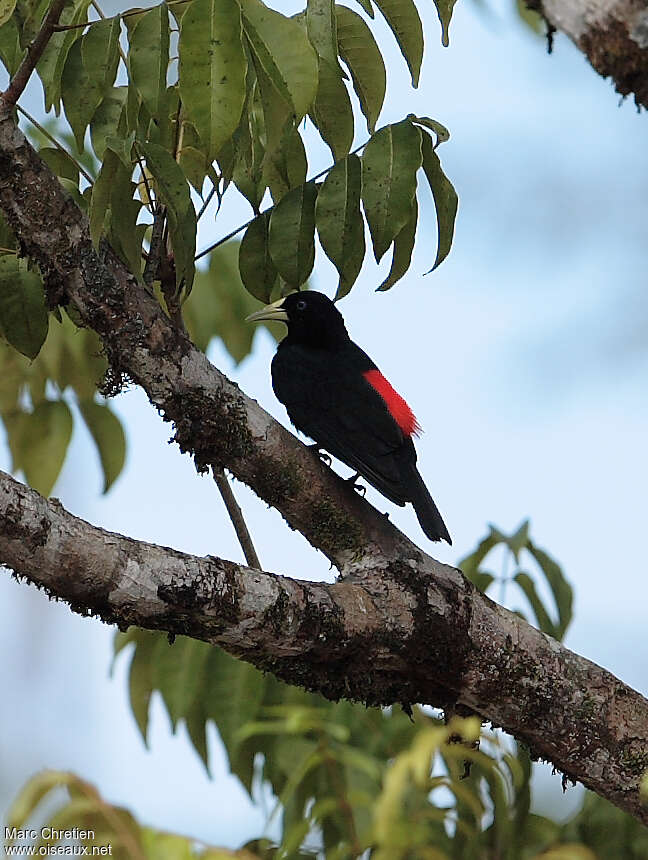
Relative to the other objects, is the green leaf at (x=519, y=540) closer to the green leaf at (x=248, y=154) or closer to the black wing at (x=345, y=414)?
the black wing at (x=345, y=414)

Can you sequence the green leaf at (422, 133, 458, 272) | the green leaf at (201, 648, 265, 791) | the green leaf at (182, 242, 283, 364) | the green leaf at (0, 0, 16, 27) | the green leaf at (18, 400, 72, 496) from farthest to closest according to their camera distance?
the green leaf at (182, 242, 283, 364), the green leaf at (18, 400, 72, 496), the green leaf at (201, 648, 265, 791), the green leaf at (422, 133, 458, 272), the green leaf at (0, 0, 16, 27)

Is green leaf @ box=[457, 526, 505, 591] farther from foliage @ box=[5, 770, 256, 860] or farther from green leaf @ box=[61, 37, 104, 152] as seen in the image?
foliage @ box=[5, 770, 256, 860]

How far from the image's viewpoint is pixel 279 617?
6.93ft

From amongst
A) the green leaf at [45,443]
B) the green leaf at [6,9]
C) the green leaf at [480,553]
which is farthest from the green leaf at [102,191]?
the green leaf at [480,553]

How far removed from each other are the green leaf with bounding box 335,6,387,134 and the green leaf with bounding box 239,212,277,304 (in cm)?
32

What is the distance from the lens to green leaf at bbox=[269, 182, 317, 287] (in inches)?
93.4

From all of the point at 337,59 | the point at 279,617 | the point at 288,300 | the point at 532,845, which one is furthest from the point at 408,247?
the point at 288,300

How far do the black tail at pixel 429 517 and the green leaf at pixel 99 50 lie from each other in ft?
5.21

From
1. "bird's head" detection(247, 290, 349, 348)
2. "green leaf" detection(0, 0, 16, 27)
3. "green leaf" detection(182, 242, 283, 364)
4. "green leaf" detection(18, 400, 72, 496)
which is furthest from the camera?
"bird's head" detection(247, 290, 349, 348)

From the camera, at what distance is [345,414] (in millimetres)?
3504

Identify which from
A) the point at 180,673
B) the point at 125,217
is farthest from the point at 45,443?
the point at 125,217

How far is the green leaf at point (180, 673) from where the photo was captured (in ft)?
9.06

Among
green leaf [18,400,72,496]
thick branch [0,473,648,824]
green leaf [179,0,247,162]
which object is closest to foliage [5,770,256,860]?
thick branch [0,473,648,824]

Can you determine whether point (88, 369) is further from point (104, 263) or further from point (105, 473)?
point (104, 263)
